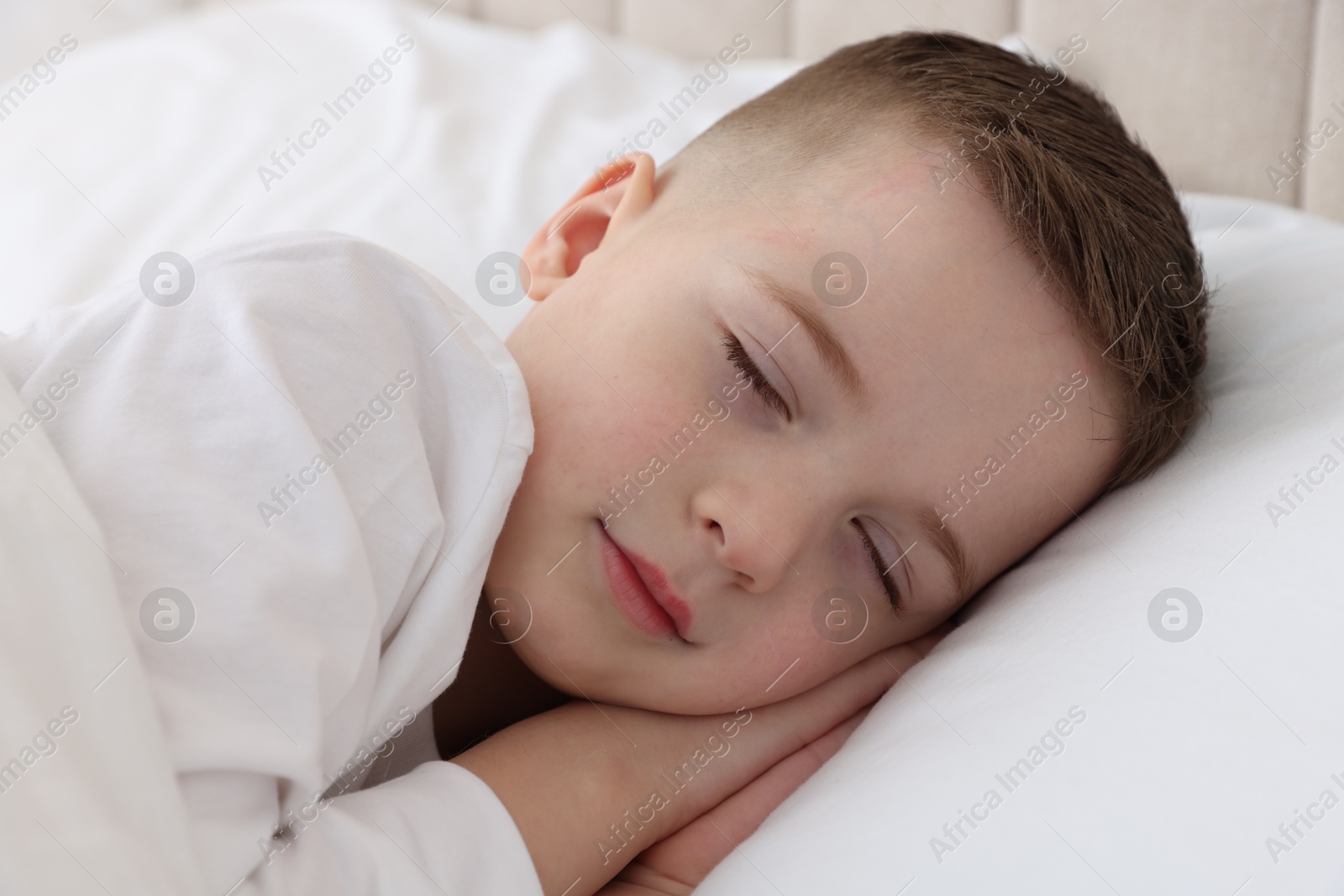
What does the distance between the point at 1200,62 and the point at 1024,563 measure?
102 centimetres

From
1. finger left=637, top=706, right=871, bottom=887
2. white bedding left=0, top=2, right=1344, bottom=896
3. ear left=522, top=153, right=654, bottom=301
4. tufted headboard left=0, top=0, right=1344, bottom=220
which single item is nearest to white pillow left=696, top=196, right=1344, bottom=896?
white bedding left=0, top=2, right=1344, bottom=896

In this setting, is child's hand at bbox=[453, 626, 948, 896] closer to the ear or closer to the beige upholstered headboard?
the ear

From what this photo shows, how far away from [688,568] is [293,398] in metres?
0.33

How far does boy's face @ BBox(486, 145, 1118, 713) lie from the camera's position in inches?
33.1

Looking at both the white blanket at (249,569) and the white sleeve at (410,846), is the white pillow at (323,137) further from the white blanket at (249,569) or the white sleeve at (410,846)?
the white sleeve at (410,846)

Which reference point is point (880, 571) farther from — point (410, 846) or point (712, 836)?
point (410, 846)

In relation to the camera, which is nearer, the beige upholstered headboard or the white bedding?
the white bedding

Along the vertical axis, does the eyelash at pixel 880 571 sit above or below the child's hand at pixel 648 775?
above

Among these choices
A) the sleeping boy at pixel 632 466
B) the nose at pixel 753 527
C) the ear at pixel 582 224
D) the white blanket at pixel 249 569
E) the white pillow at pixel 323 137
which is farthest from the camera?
the white pillow at pixel 323 137

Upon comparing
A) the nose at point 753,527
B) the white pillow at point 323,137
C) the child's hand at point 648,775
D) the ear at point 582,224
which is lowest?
the child's hand at point 648,775

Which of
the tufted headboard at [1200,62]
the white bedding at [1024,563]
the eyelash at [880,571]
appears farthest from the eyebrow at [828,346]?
the tufted headboard at [1200,62]

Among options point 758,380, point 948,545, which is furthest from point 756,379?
point 948,545

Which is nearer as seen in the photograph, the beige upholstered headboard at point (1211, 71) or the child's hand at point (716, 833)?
the child's hand at point (716, 833)

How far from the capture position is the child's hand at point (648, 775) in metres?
0.81
